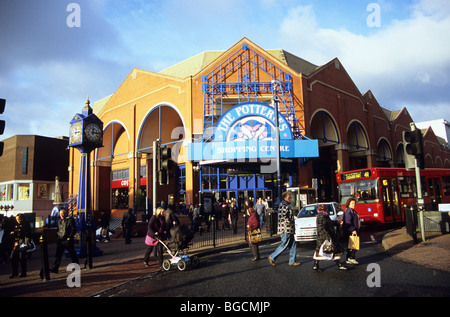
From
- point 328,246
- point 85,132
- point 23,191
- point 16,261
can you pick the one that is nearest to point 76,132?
point 85,132

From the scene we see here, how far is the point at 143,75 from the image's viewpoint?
31594 millimetres

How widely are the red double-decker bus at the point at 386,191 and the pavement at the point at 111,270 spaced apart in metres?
4.28

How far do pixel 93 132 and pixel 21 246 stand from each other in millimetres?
5589

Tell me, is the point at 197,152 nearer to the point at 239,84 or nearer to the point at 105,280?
the point at 239,84

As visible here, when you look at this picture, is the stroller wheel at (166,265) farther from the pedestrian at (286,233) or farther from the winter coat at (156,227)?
the pedestrian at (286,233)

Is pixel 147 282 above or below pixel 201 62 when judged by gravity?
below

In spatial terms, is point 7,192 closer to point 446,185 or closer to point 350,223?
point 350,223

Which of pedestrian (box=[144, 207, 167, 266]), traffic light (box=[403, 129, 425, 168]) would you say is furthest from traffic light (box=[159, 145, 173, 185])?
traffic light (box=[403, 129, 425, 168])

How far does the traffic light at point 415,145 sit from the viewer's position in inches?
408

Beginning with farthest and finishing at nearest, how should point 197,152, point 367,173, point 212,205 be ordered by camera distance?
point 212,205 < point 197,152 < point 367,173

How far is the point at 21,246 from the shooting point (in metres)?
9.23

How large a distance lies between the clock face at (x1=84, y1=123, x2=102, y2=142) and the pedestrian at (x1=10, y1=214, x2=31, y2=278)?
4601 millimetres
